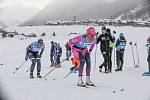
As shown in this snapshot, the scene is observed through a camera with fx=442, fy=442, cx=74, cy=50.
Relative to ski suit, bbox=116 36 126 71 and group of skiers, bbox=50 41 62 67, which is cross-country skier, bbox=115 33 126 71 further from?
group of skiers, bbox=50 41 62 67

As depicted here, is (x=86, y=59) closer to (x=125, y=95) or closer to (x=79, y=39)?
(x=79, y=39)

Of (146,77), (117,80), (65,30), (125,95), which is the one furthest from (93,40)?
(65,30)

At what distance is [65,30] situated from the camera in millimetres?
71750

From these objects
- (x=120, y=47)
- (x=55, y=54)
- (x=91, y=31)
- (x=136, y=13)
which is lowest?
(x=55, y=54)

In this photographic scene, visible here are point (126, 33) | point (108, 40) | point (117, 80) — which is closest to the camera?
point (117, 80)

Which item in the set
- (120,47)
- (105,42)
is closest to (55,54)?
(120,47)

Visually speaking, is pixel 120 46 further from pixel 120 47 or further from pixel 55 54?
pixel 55 54

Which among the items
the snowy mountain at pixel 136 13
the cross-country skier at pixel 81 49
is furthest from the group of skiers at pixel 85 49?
the snowy mountain at pixel 136 13

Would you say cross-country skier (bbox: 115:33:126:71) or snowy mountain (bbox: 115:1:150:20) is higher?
snowy mountain (bbox: 115:1:150:20)

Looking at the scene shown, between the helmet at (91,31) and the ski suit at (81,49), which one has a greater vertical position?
the helmet at (91,31)

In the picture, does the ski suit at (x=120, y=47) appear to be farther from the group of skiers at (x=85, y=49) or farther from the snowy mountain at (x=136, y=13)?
the snowy mountain at (x=136, y=13)

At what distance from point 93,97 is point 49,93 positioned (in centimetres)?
133

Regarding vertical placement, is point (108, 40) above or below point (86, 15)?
below

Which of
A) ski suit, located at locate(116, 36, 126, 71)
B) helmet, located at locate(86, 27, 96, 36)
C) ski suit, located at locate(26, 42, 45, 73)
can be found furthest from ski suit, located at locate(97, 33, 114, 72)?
helmet, located at locate(86, 27, 96, 36)
